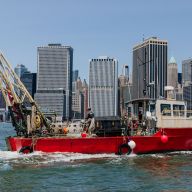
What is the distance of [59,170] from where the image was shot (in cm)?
2520

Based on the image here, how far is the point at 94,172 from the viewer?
25.0 meters

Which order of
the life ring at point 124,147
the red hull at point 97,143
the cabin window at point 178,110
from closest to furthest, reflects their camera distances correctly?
the red hull at point 97,143 → the life ring at point 124,147 → the cabin window at point 178,110

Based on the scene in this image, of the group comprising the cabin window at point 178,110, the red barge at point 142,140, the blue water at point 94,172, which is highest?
the cabin window at point 178,110

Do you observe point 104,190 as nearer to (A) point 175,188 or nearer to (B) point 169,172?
(A) point 175,188

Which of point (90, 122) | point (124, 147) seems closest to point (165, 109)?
point (124, 147)

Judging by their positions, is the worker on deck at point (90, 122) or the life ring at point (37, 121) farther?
the life ring at point (37, 121)

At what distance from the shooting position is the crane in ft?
110

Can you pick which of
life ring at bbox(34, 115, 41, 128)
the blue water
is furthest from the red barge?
life ring at bbox(34, 115, 41, 128)

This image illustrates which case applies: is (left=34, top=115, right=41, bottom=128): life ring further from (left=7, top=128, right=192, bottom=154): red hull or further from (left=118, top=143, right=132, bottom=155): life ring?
(left=118, top=143, right=132, bottom=155): life ring

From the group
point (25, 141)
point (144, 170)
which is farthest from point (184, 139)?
point (25, 141)

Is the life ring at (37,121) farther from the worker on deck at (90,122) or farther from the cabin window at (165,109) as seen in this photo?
the cabin window at (165,109)

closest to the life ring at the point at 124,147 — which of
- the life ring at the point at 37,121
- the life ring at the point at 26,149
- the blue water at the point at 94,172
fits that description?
the blue water at the point at 94,172

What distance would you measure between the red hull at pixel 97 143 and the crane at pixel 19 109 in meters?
1.26

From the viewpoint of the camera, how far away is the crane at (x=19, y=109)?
110ft
